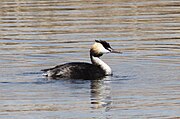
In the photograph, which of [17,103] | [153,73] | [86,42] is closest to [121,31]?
[86,42]

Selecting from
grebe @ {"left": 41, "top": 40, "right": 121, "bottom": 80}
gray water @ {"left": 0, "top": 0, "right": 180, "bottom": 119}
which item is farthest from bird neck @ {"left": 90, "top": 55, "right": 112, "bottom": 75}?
gray water @ {"left": 0, "top": 0, "right": 180, "bottom": 119}

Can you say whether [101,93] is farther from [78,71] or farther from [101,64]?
[101,64]

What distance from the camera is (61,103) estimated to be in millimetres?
13727

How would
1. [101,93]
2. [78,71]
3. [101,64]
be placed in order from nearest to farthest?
[101,93] < [78,71] < [101,64]

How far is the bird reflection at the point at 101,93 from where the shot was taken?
1371cm

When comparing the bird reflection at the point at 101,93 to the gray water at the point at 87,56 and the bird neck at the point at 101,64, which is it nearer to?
the gray water at the point at 87,56

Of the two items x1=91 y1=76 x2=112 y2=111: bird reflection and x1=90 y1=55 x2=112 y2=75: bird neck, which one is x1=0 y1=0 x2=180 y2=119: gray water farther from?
x1=90 y1=55 x2=112 y2=75: bird neck

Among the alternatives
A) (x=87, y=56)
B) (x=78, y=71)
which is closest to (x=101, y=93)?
(x=78, y=71)

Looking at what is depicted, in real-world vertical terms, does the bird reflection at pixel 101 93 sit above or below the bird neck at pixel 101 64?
below

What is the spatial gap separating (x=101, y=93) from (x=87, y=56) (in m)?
4.14

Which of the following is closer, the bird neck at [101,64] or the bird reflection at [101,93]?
the bird reflection at [101,93]

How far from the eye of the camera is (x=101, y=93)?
14.7 meters

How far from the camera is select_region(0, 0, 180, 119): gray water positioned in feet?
44.1

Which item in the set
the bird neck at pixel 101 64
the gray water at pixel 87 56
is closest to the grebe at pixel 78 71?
the bird neck at pixel 101 64
